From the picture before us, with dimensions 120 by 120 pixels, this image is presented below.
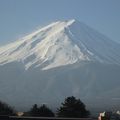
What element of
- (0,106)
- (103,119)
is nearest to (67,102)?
(0,106)

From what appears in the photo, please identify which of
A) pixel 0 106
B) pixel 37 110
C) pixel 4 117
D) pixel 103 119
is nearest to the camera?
pixel 103 119

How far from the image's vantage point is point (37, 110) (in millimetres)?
72188

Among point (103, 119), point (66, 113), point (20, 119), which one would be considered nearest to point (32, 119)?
point (20, 119)

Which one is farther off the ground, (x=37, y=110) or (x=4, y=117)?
(x=37, y=110)

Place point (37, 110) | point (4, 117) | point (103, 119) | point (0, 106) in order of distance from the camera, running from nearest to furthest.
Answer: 1. point (103, 119)
2. point (4, 117)
3. point (37, 110)
4. point (0, 106)

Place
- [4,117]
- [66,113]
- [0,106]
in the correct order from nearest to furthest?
[4,117], [66,113], [0,106]

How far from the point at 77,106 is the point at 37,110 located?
6.07 meters

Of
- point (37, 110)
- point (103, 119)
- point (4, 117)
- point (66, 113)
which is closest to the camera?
point (103, 119)

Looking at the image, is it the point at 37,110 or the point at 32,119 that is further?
the point at 37,110

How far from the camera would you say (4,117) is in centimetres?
3297

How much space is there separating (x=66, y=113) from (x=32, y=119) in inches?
1318

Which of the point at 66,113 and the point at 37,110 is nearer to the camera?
the point at 66,113

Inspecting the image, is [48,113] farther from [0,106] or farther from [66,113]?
[0,106]

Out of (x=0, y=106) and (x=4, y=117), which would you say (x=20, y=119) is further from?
(x=0, y=106)
